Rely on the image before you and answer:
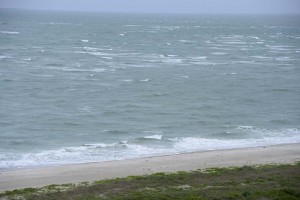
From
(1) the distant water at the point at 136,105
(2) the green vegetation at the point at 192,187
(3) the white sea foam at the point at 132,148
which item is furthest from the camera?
(1) the distant water at the point at 136,105

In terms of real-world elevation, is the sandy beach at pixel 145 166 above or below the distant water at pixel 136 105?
below

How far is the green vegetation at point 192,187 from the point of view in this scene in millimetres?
17125

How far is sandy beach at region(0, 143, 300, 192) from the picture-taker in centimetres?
2184

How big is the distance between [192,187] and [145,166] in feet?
19.1

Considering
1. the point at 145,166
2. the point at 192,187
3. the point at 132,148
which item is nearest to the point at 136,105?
the point at 132,148

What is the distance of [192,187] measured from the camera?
1858 cm

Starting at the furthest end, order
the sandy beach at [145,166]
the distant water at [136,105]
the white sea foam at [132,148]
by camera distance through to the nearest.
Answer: the distant water at [136,105] < the white sea foam at [132,148] < the sandy beach at [145,166]

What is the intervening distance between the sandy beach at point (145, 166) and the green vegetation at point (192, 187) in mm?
2004

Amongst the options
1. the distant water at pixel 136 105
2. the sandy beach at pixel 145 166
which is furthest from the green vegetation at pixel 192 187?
the distant water at pixel 136 105

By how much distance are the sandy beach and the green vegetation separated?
2004 mm

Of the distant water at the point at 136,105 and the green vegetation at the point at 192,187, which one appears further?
the distant water at the point at 136,105

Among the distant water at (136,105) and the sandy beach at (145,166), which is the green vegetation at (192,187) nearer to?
the sandy beach at (145,166)

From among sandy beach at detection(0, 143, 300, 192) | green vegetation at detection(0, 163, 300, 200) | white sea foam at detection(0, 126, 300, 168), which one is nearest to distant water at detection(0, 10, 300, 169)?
white sea foam at detection(0, 126, 300, 168)

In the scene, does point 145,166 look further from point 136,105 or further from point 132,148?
point 136,105
